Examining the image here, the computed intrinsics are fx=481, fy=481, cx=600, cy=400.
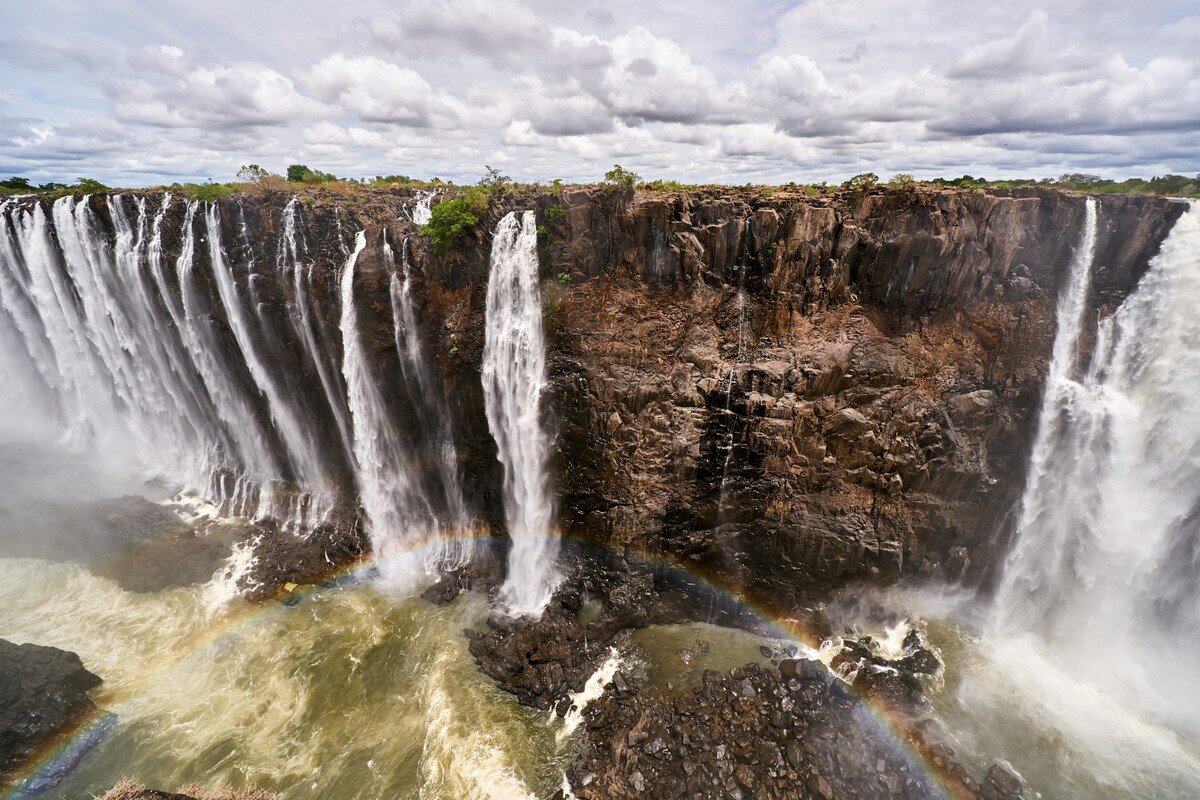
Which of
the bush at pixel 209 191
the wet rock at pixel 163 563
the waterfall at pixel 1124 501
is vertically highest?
the bush at pixel 209 191

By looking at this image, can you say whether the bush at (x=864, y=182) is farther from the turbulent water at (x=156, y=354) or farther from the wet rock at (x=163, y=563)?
the wet rock at (x=163, y=563)

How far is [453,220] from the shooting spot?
2223 cm

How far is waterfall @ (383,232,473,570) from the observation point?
22922 mm

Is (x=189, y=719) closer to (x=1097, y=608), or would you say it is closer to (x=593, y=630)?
(x=593, y=630)

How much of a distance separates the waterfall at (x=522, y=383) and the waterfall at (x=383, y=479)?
5.43 m

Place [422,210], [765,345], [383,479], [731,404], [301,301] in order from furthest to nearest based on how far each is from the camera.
A: [383,479], [422,210], [301,301], [765,345], [731,404]

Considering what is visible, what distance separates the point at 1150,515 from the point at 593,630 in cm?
2012

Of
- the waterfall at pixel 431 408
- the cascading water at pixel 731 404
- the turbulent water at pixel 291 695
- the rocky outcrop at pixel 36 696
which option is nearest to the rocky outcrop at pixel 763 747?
the turbulent water at pixel 291 695

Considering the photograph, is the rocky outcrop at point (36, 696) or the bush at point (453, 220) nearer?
the rocky outcrop at point (36, 696)

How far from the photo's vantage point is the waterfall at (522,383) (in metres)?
21.8

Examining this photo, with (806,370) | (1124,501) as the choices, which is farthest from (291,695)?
(1124,501)

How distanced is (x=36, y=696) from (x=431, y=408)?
15931 millimetres

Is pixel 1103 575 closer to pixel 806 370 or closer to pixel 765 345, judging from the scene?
pixel 806 370

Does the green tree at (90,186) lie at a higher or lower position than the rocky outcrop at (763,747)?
higher
